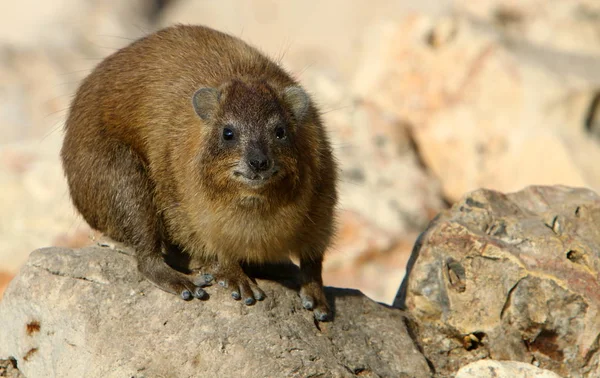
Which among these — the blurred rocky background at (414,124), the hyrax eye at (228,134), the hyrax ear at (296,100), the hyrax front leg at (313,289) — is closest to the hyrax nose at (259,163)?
the hyrax eye at (228,134)

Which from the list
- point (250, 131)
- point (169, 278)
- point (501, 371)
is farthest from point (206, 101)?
point (501, 371)

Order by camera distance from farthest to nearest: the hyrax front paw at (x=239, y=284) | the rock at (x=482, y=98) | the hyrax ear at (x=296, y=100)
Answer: the rock at (x=482, y=98), the hyrax ear at (x=296, y=100), the hyrax front paw at (x=239, y=284)

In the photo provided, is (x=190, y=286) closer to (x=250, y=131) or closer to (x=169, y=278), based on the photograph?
(x=169, y=278)

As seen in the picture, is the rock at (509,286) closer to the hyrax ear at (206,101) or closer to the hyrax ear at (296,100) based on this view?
the hyrax ear at (296,100)

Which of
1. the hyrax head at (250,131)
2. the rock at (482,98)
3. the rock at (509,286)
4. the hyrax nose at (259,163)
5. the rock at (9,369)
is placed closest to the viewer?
the hyrax nose at (259,163)

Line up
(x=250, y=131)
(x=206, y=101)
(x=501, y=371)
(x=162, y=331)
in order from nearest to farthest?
1. (x=501, y=371)
2. (x=162, y=331)
3. (x=250, y=131)
4. (x=206, y=101)

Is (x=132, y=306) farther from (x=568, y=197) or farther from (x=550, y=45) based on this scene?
(x=550, y=45)

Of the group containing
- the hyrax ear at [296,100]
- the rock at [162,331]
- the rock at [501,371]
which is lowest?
the rock at [162,331]
